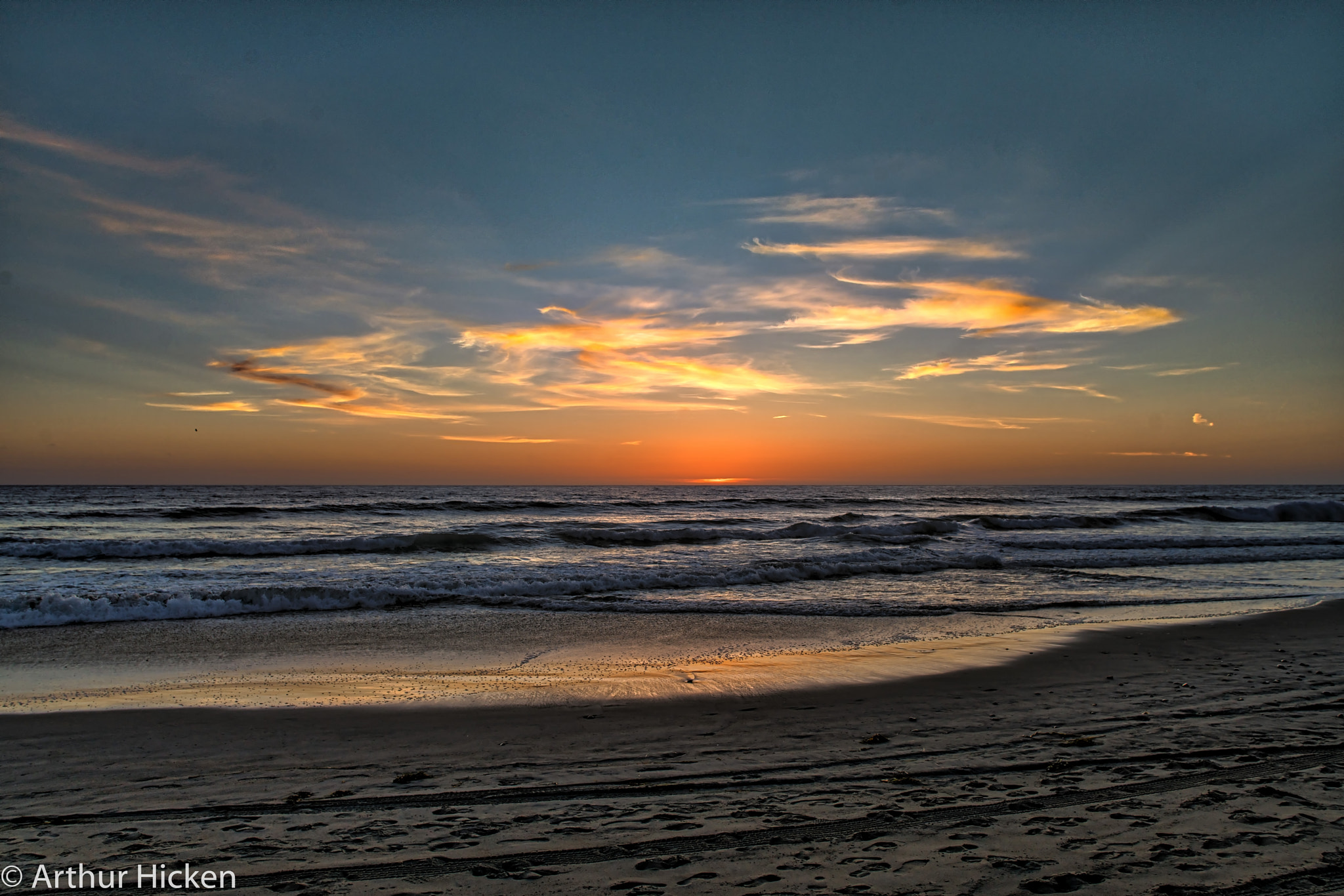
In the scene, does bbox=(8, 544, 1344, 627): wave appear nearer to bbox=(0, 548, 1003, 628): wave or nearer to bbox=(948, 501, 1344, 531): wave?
bbox=(0, 548, 1003, 628): wave

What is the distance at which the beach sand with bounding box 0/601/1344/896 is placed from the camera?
338 centimetres

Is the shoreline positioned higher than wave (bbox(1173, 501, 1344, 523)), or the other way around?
the shoreline

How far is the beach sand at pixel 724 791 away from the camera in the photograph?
3379mm

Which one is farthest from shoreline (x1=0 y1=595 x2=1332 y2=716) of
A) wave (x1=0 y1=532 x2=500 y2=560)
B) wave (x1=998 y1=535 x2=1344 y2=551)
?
wave (x1=0 y1=532 x2=500 y2=560)

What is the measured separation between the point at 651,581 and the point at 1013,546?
1611 cm

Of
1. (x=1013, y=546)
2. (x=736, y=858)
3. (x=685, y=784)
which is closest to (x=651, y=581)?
(x=685, y=784)

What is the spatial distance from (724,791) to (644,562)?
1546 centimetres

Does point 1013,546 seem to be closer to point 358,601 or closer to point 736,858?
point 358,601

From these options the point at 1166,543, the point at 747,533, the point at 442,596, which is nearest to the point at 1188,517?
the point at 1166,543

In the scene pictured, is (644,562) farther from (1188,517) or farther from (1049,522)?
(1188,517)

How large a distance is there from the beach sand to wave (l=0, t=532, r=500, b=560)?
58.6 ft

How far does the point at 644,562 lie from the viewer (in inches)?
777

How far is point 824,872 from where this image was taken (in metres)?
3.33

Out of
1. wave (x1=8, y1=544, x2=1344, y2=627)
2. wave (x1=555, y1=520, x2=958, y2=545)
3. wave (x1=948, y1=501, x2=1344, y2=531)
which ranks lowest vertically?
wave (x1=948, y1=501, x2=1344, y2=531)
